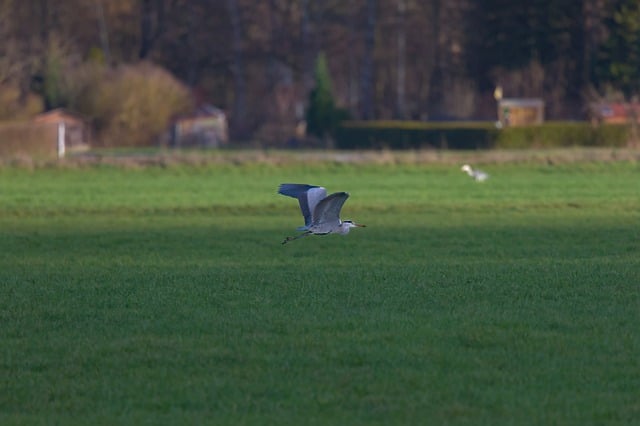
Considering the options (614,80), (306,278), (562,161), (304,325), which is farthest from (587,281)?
(614,80)

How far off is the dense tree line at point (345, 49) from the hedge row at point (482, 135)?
32.9ft

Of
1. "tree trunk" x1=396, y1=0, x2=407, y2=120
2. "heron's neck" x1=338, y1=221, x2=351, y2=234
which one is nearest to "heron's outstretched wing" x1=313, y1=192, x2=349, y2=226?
"heron's neck" x1=338, y1=221, x2=351, y2=234

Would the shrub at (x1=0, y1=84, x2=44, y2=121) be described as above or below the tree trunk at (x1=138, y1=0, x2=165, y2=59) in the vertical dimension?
below

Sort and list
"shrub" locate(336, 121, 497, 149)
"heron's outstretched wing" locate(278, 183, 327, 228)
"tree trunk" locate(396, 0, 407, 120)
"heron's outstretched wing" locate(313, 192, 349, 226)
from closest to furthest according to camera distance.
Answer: "heron's outstretched wing" locate(313, 192, 349, 226), "heron's outstretched wing" locate(278, 183, 327, 228), "shrub" locate(336, 121, 497, 149), "tree trunk" locate(396, 0, 407, 120)

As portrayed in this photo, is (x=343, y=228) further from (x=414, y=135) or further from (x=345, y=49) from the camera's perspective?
(x=345, y=49)

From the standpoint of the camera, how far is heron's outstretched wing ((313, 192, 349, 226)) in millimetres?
13469

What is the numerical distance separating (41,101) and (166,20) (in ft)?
44.8

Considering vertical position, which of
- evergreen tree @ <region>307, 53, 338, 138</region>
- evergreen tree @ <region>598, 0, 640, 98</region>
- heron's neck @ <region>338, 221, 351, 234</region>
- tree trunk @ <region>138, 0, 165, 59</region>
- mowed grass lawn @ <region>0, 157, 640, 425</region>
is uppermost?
tree trunk @ <region>138, 0, 165, 59</region>

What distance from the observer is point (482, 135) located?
60.0 meters

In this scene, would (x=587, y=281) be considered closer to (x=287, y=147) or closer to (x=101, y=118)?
(x=287, y=147)

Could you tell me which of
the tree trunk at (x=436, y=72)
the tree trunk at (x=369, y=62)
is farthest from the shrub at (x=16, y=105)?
the tree trunk at (x=436, y=72)

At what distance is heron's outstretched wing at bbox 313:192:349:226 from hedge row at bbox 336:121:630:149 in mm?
45338

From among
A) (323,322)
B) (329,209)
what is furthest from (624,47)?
(323,322)

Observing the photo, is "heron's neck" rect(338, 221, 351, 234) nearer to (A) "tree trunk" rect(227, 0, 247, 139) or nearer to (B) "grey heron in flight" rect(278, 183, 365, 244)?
(B) "grey heron in flight" rect(278, 183, 365, 244)
